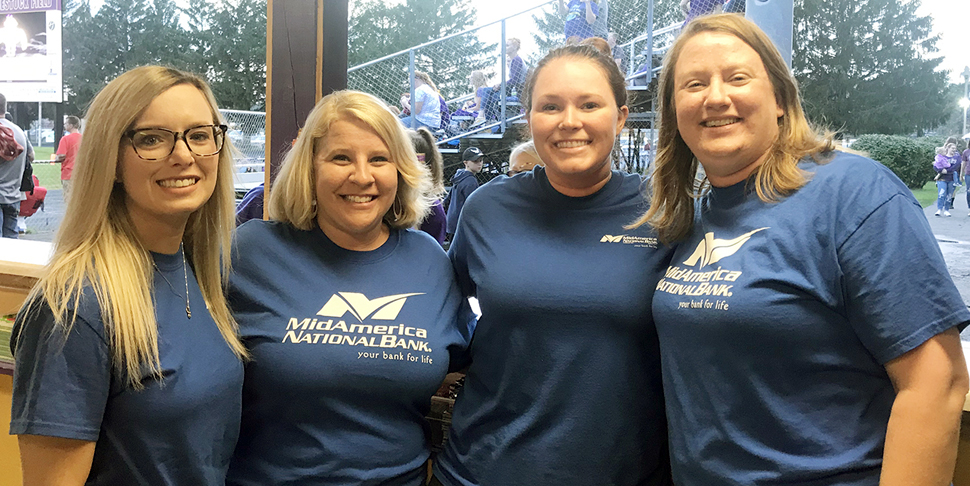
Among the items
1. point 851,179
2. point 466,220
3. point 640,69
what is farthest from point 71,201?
point 640,69

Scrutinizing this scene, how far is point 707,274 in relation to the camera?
4.08 ft

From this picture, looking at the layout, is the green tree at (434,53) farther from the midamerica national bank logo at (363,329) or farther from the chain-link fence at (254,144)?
the midamerica national bank logo at (363,329)

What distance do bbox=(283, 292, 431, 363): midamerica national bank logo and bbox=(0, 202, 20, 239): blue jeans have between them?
5.00 m

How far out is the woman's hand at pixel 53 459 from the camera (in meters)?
1.10

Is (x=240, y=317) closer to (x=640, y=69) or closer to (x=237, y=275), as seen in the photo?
(x=237, y=275)

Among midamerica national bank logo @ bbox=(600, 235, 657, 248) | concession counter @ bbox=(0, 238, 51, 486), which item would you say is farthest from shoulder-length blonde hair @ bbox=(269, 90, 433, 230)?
concession counter @ bbox=(0, 238, 51, 486)

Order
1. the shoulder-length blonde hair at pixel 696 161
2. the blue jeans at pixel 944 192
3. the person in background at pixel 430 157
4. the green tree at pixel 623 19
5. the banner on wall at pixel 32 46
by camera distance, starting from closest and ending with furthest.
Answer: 1. the shoulder-length blonde hair at pixel 696 161
2. the blue jeans at pixel 944 192
3. the person in background at pixel 430 157
4. the banner on wall at pixel 32 46
5. the green tree at pixel 623 19

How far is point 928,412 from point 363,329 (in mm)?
1014

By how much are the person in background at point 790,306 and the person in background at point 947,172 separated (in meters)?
1.53

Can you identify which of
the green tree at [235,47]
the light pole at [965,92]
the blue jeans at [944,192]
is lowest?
the blue jeans at [944,192]

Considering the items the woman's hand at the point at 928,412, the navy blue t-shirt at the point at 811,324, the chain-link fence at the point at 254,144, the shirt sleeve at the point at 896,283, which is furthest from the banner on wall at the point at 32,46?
the woman's hand at the point at 928,412

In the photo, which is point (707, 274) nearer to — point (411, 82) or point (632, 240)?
point (632, 240)

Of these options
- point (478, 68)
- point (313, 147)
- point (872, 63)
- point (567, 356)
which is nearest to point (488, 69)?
point (478, 68)

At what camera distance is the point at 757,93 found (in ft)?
4.07
